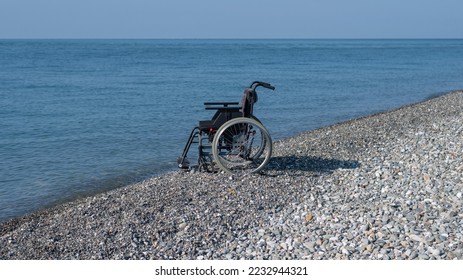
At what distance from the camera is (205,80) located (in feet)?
133

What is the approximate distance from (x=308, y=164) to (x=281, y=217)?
3.11 meters

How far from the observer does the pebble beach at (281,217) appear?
6871 mm

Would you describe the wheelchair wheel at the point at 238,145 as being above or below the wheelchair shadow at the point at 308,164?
above

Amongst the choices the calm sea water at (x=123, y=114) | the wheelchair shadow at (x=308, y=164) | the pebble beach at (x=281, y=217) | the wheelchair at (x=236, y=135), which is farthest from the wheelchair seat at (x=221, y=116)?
the calm sea water at (x=123, y=114)

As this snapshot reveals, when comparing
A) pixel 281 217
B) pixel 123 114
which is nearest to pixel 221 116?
pixel 281 217

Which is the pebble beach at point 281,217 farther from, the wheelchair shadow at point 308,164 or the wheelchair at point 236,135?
the wheelchair at point 236,135

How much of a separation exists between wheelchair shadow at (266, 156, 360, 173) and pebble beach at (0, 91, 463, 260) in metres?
0.02

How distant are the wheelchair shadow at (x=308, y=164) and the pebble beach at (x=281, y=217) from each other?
0.02 meters

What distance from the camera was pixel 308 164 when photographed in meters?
11.0

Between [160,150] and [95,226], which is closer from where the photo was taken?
[95,226]

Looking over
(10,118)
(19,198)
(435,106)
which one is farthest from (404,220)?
(10,118)

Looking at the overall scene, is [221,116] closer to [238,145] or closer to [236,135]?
[236,135]
